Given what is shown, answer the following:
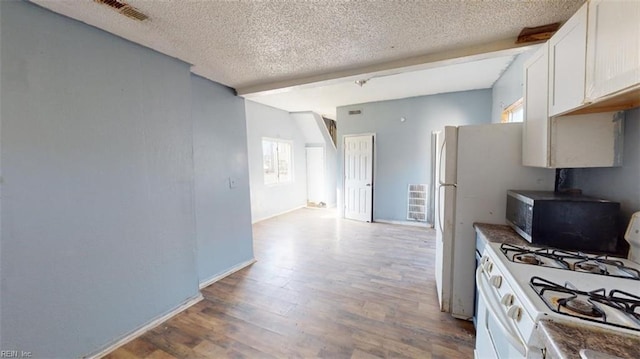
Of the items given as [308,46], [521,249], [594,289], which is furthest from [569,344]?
[308,46]

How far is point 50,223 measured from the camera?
1.55 metres

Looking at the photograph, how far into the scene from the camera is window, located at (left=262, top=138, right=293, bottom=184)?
6.12 m

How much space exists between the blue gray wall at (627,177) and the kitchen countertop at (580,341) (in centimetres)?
104

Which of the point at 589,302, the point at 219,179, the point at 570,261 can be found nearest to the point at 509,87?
the point at 570,261

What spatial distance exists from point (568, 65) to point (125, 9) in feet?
8.44

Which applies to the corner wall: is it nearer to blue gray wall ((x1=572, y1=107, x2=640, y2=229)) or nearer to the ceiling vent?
the ceiling vent

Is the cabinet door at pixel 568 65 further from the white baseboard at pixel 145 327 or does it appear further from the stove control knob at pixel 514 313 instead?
the white baseboard at pixel 145 327

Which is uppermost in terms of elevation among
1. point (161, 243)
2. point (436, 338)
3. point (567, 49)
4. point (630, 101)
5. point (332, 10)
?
point (332, 10)

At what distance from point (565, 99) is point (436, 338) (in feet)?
5.94

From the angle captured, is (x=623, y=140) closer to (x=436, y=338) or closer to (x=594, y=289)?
(x=594, y=289)

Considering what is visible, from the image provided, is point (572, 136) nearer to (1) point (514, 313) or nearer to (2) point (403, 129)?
(1) point (514, 313)

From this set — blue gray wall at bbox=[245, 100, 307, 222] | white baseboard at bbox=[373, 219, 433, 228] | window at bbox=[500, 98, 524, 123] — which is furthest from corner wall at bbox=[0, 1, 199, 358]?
white baseboard at bbox=[373, 219, 433, 228]

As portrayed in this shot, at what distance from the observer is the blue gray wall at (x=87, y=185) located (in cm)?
143

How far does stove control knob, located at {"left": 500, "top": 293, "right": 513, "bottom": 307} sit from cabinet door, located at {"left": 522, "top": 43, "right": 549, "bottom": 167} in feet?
3.06
